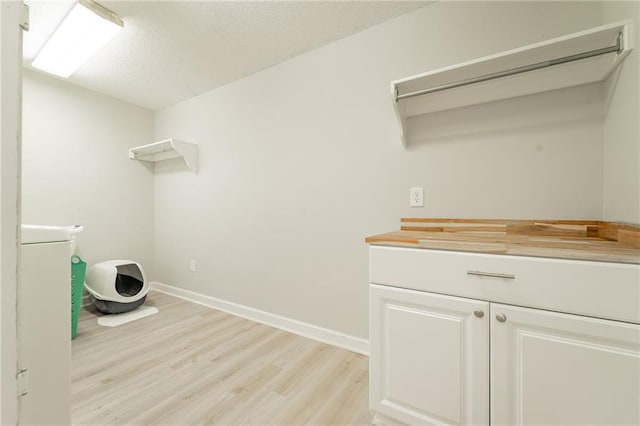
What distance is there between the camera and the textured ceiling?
153 centimetres

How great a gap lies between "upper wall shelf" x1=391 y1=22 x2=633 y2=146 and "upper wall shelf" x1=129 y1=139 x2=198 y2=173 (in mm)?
2046

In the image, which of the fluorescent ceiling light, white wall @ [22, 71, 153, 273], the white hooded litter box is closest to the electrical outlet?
→ the fluorescent ceiling light

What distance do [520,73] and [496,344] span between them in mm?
1120

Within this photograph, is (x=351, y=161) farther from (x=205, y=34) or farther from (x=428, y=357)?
(x=205, y=34)

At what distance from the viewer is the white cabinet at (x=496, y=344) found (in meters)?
0.73

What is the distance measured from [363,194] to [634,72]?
1189mm

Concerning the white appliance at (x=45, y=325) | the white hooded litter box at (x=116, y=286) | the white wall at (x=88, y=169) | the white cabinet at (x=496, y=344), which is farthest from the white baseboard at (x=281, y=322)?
the white appliance at (x=45, y=325)

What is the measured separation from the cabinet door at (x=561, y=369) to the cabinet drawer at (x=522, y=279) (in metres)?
0.04

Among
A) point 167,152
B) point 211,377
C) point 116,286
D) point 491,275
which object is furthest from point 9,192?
point 167,152

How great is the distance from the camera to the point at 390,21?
160 centimetres

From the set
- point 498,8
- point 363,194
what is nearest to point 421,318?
point 363,194

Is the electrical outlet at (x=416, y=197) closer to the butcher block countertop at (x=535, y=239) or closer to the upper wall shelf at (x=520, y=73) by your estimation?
the butcher block countertop at (x=535, y=239)

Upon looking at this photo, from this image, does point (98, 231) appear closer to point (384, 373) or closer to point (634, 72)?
point (384, 373)

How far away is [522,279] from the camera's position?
32.9 inches
